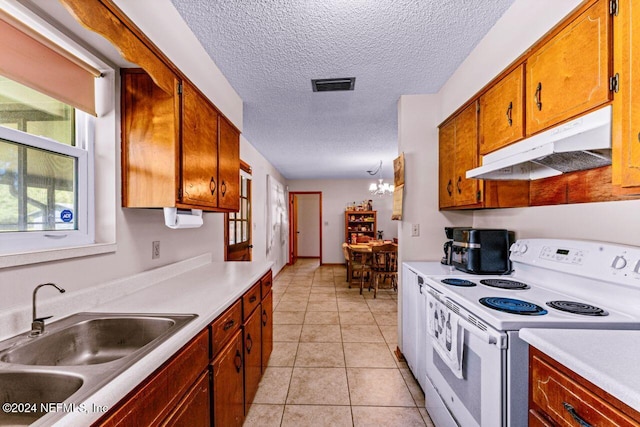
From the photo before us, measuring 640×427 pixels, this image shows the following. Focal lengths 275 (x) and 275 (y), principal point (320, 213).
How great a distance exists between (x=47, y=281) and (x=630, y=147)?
7.07 feet

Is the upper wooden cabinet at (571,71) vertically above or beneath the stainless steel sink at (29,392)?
above

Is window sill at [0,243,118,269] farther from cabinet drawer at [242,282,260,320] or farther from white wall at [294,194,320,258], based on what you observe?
white wall at [294,194,320,258]

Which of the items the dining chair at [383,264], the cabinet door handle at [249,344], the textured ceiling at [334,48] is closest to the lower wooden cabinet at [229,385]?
the cabinet door handle at [249,344]

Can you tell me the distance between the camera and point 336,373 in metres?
2.29

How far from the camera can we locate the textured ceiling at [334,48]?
1532 millimetres

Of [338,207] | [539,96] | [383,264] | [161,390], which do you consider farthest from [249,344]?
[338,207]

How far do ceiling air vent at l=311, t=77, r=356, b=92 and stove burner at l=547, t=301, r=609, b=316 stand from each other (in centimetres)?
200

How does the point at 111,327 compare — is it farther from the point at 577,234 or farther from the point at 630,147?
the point at 577,234

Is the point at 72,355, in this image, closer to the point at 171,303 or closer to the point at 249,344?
the point at 171,303

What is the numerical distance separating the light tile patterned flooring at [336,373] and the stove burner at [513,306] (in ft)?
3.33

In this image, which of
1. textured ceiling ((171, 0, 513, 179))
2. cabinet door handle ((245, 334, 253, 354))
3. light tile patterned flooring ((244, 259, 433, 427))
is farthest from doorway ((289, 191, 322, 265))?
cabinet door handle ((245, 334, 253, 354))

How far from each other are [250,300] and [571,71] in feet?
6.70

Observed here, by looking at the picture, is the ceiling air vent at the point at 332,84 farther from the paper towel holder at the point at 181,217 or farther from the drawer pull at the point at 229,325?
the drawer pull at the point at 229,325

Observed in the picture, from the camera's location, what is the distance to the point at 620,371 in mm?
697
